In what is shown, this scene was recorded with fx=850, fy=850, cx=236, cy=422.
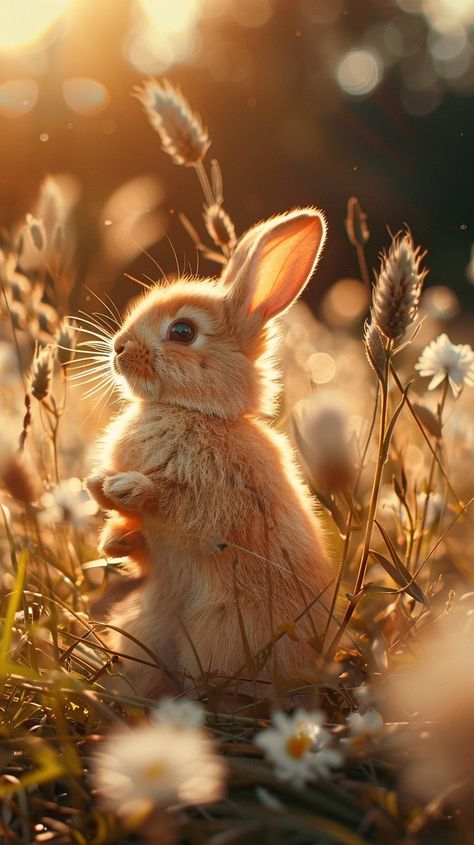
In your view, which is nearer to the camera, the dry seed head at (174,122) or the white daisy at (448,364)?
the white daisy at (448,364)

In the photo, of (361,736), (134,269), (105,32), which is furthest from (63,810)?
(105,32)

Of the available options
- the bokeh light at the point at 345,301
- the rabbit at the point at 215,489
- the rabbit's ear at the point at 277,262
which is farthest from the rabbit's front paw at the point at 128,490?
the bokeh light at the point at 345,301

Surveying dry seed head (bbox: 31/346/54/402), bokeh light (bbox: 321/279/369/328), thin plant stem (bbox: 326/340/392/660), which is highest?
bokeh light (bbox: 321/279/369/328)

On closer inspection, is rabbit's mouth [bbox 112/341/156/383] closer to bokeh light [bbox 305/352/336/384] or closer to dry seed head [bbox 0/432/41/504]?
dry seed head [bbox 0/432/41/504]

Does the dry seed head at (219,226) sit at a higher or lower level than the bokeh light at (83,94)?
lower

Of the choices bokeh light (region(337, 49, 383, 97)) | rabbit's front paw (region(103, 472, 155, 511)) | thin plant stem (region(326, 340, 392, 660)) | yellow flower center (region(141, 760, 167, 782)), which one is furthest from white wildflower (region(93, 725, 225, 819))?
bokeh light (region(337, 49, 383, 97))

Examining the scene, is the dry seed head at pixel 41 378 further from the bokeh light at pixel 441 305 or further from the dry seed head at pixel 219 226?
the bokeh light at pixel 441 305

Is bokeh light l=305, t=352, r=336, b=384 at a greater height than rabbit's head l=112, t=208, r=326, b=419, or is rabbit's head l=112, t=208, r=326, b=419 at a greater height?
bokeh light l=305, t=352, r=336, b=384
